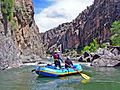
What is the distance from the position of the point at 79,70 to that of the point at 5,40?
14038mm

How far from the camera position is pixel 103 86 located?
26.8 meters

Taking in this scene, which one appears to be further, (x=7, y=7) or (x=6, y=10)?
(x=7, y=7)

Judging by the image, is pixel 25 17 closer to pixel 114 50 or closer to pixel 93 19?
pixel 114 50

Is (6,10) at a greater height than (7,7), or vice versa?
(7,7)

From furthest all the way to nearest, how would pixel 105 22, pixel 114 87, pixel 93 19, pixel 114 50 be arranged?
pixel 93 19
pixel 105 22
pixel 114 50
pixel 114 87

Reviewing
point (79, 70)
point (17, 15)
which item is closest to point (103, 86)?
point (79, 70)

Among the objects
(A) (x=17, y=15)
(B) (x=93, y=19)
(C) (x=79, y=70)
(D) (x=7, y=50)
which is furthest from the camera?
(B) (x=93, y=19)

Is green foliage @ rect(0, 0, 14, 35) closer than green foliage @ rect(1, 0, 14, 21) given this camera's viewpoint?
Yes

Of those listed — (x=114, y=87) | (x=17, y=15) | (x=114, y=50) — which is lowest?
(x=114, y=87)

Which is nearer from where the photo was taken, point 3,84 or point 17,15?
point 3,84

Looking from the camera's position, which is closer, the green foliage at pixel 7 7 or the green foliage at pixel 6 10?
the green foliage at pixel 6 10

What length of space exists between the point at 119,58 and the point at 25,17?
4159 centimetres

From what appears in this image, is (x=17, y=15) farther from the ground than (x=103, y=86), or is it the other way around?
(x=17, y=15)

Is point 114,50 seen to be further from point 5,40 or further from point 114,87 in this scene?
point 114,87
